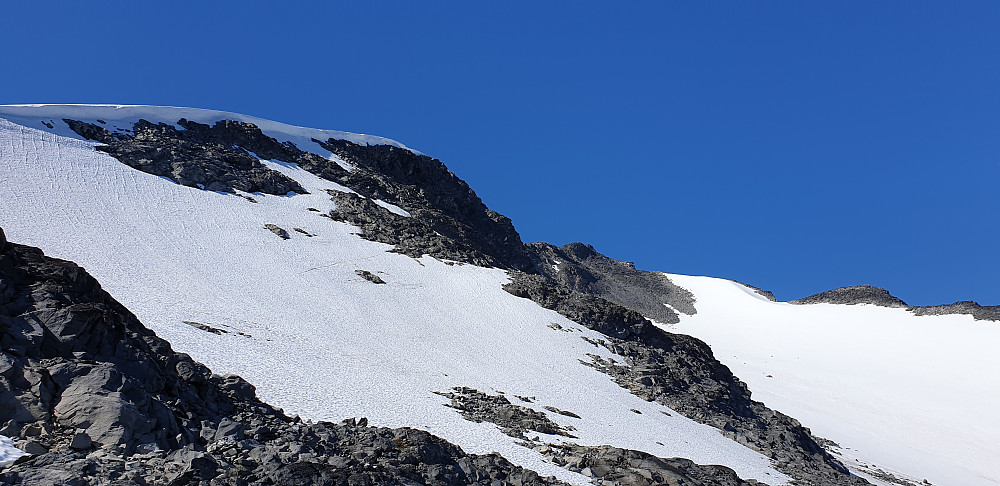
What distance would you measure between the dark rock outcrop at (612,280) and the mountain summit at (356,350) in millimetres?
13079

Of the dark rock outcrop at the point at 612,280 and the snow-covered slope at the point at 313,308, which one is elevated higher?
the dark rock outcrop at the point at 612,280

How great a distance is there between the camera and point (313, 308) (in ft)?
93.8

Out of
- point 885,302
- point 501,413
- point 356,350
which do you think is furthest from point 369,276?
point 885,302

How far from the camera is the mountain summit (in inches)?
431

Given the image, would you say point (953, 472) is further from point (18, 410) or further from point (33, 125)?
point (33, 125)

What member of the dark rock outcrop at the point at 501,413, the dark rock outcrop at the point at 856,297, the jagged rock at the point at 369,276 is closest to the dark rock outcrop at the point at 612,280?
the dark rock outcrop at the point at 856,297

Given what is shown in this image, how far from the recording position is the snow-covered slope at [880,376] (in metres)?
38.0

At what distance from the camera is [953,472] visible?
3484 cm

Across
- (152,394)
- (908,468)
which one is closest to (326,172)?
(152,394)

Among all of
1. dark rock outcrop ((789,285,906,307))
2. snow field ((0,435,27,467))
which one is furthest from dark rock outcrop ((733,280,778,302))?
snow field ((0,435,27,467))

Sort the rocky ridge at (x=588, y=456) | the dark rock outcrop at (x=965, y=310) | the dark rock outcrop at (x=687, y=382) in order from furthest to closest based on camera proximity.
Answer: the dark rock outcrop at (x=965, y=310) → the dark rock outcrop at (x=687, y=382) → the rocky ridge at (x=588, y=456)

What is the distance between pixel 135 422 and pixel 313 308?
1895 cm

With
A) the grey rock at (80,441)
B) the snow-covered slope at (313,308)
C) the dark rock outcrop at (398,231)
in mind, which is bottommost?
the grey rock at (80,441)

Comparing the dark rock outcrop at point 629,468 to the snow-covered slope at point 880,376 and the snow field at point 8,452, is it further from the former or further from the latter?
the snow-covered slope at point 880,376
